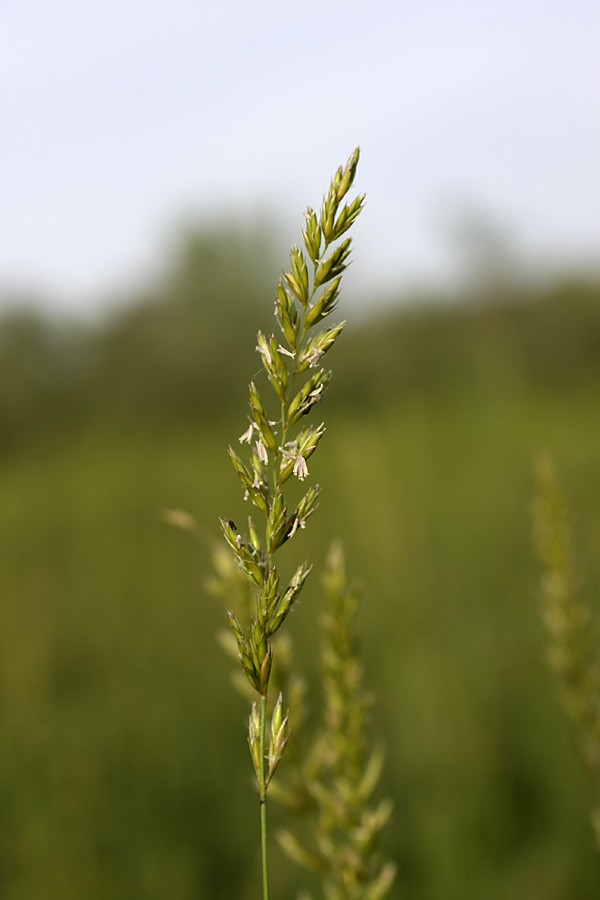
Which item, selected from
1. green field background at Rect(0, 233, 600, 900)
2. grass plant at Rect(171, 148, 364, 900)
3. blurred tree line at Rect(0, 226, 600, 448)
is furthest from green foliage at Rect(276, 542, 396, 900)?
blurred tree line at Rect(0, 226, 600, 448)

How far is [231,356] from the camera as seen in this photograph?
19.7 metres

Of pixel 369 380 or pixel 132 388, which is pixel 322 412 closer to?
pixel 369 380

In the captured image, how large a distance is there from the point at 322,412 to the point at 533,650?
33.9 ft

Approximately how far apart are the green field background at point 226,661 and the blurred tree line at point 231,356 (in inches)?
6.7

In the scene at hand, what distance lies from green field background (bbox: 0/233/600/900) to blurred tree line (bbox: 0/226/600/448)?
169mm

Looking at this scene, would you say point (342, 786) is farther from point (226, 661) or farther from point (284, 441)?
point (226, 661)

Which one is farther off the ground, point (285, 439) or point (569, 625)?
point (285, 439)

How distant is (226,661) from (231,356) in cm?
1464

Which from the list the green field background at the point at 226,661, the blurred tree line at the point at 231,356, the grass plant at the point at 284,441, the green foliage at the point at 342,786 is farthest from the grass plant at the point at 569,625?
the blurred tree line at the point at 231,356

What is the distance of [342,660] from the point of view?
1.02 m

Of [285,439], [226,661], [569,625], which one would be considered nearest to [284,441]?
[285,439]

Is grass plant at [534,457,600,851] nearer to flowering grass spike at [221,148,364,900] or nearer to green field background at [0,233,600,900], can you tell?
flowering grass spike at [221,148,364,900]

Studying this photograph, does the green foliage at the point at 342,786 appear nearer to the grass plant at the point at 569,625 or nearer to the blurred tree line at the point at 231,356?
the grass plant at the point at 569,625

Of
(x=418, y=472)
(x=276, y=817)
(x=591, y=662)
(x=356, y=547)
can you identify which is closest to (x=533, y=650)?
(x=276, y=817)
